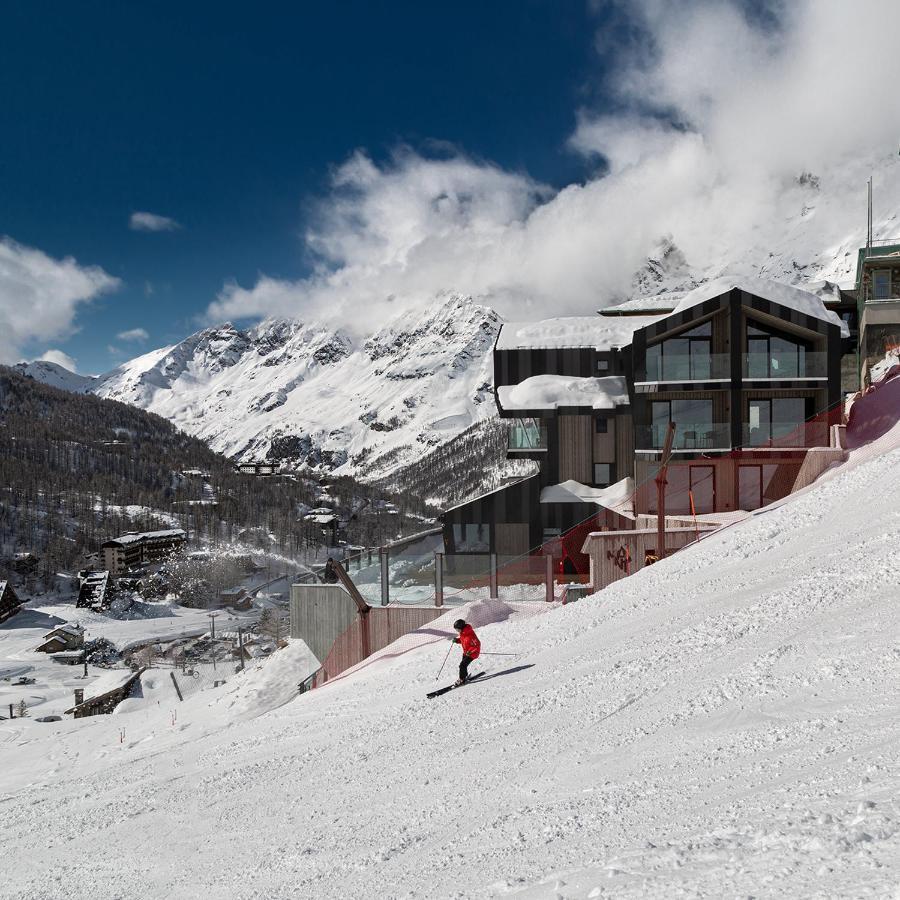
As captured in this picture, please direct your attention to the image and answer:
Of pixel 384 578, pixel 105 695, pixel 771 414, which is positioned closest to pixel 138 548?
pixel 105 695

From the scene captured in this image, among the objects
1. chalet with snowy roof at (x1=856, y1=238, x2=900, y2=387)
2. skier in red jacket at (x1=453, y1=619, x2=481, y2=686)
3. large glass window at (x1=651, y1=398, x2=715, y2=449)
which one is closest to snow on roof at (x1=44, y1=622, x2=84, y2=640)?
large glass window at (x1=651, y1=398, x2=715, y2=449)

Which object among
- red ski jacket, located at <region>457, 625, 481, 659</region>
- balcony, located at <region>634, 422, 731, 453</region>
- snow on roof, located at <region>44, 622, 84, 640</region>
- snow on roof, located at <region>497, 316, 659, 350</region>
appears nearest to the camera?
red ski jacket, located at <region>457, 625, 481, 659</region>

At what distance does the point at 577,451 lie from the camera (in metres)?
29.1

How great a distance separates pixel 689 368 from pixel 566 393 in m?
5.11

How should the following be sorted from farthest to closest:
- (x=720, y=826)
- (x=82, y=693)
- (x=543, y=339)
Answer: (x=82, y=693), (x=543, y=339), (x=720, y=826)

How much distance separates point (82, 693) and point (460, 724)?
5425cm

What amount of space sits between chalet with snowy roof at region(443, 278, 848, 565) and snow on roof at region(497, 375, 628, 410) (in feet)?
0.18

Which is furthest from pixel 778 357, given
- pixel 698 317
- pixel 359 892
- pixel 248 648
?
pixel 248 648

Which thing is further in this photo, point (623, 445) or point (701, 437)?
point (623, 445)

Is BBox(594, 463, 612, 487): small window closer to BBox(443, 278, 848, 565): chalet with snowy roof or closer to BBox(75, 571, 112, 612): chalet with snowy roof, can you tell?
BBox(443, 278, 848, 565): chalet with snowy roof

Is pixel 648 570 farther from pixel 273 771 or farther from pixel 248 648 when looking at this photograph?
pixel 248 648

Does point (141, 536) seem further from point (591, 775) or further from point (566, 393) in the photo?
point (591, 775)

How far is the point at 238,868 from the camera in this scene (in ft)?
22.4

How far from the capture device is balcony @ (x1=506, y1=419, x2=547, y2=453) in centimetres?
2920
